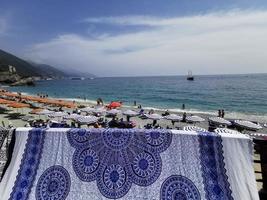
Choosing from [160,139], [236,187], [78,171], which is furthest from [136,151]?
[236,187]

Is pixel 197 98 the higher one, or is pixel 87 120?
pixel 87 120

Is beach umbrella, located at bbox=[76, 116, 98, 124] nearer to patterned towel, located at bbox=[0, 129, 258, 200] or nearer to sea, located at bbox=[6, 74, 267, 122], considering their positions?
patterned towel, located at bbox=[0, 129, 258, 200]

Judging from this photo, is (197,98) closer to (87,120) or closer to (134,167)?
(87,120)

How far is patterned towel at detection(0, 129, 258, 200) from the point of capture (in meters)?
4.19

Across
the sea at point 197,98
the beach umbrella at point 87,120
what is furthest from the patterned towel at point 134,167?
the sea at point 197,98

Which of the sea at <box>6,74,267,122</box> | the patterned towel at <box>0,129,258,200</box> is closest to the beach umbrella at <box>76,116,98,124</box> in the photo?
the patterned towel at <box>0,129,258,200</box>

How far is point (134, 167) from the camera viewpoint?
4332mm

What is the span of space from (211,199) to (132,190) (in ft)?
3.86

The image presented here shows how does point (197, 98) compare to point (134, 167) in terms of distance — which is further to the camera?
point (197, 98)

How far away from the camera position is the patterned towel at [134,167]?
→ 4188 mm

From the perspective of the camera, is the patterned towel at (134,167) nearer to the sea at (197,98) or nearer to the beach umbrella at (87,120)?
the beach umbrella at (87,120)

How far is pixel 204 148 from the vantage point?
14.3 ft

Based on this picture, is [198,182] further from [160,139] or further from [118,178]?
[118,178]

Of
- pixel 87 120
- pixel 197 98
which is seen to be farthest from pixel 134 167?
pixel 197 98
